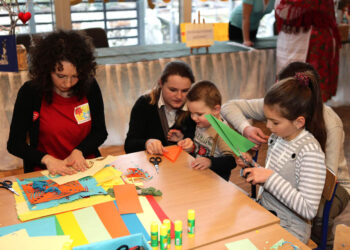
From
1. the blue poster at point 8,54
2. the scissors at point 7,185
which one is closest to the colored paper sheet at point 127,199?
the scissors at point 7,185

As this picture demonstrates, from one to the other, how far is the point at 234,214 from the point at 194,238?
0.18m

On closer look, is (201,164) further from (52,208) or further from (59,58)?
(59,58)

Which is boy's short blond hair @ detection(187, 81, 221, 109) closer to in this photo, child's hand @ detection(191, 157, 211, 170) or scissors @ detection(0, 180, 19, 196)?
child's hand @ detection(191, 157, 211, 170)

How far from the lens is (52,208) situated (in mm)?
1275

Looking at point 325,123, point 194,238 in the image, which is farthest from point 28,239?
point 325,123

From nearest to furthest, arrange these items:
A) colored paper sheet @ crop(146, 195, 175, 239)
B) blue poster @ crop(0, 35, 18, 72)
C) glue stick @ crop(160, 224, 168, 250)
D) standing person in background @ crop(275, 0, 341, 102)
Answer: glue stick @ crop(160, 224, 168, 250), colored paper sheet @ crop(146, 195, 175, 239), blue poster @ crop(0, 35, 18, 72), standing person in background @ crop(275, 0, 341, 102)

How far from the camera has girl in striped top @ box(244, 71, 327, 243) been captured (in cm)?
138

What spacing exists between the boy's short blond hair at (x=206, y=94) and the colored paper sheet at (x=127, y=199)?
0.55 meters

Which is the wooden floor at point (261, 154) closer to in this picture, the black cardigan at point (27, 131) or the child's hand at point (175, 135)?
the child's hand at point (175, 135)

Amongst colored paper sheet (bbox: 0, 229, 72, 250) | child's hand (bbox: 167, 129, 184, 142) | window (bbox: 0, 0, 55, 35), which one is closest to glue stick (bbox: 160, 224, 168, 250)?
colored paper sheet (bbox: 0, 229, 72, 250)

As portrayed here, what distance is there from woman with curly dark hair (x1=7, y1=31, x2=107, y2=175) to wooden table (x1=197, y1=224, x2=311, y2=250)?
2.68 ft

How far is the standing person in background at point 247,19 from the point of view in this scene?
3.40 m

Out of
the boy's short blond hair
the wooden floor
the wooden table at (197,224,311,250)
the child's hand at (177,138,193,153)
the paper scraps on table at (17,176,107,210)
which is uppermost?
the boy's short blond hair

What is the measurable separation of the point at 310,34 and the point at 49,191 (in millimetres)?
2333
